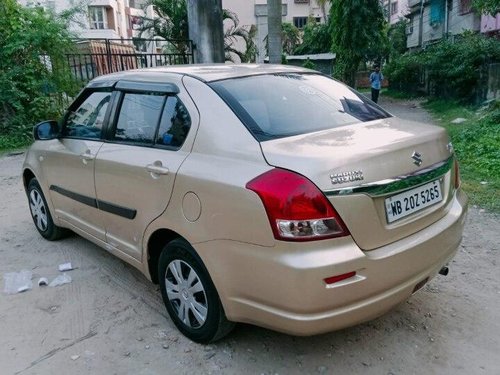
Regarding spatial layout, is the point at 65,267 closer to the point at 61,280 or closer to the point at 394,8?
the point at 61,280

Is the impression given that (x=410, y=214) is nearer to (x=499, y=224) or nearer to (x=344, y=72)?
(x=499, y=224)

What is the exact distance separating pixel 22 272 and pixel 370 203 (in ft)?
10.6

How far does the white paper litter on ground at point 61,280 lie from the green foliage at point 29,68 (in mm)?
8057

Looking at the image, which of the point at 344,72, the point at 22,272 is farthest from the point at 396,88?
the point at 22,272

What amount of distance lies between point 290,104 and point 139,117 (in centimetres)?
107

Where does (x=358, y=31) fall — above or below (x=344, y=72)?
above

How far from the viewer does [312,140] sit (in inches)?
102

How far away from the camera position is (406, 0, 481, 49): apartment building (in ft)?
74.6

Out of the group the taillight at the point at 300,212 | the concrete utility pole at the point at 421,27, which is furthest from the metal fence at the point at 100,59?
the concrete utility pole at the point at 421,27

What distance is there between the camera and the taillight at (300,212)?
223cm

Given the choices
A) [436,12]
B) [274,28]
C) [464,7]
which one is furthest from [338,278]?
[436,12]

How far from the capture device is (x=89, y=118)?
385cm

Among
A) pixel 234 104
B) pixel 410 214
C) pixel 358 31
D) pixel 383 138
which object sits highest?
pixel 358 31

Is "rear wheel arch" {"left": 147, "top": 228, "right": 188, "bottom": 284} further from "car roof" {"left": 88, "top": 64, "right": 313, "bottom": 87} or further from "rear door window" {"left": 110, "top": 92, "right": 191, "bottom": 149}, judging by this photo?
"car roof" {"left": 88, "top": 64, "right": 313, "bottom": 87}
